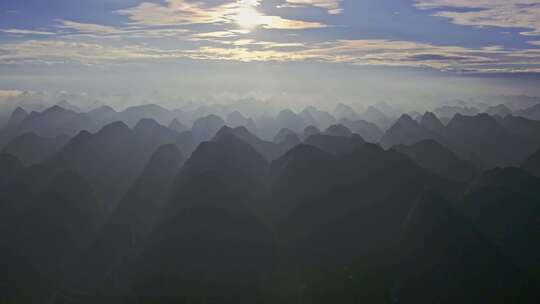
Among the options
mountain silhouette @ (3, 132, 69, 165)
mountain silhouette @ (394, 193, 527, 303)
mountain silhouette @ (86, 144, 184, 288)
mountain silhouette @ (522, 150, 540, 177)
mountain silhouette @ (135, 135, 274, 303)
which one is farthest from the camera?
mountain silhouette @ (3, 132, 69, 165)

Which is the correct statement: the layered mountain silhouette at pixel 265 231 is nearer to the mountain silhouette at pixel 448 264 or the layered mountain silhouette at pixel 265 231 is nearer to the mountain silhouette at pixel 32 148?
the mountain silhouette at pixel 448 264

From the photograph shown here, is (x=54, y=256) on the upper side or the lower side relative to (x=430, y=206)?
lower

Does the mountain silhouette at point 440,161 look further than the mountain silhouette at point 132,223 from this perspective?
Yes

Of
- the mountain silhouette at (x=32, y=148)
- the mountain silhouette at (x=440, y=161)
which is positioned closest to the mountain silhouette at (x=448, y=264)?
the mountain silhouette at (x=440, y=161)

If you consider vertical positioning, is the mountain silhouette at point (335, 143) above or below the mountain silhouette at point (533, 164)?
above

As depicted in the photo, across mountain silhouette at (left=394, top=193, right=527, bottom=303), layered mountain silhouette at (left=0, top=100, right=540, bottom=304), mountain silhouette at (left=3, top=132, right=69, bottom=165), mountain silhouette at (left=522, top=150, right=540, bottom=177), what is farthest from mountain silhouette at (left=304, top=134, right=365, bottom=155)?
mountain silhouette at (left=3, top=132, right=69, bottom=165)

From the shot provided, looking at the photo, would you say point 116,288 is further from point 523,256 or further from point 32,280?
point 523,256

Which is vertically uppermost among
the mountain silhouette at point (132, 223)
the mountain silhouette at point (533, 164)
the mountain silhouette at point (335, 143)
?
the mountain silhouette at point (335, 143)

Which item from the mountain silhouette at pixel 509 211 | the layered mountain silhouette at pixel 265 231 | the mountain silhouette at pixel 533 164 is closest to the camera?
the layered mountain silhouette at pixel 265 231

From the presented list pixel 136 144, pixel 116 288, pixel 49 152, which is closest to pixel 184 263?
pixel 116 288

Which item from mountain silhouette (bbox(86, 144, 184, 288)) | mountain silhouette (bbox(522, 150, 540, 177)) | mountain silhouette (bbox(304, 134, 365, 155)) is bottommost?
mountain silhouette (bbox(86, 144, 184, 288))

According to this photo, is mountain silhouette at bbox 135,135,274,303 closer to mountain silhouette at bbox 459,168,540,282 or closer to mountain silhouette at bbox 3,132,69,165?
mountain silhouette at bbox 459,168,540,282
